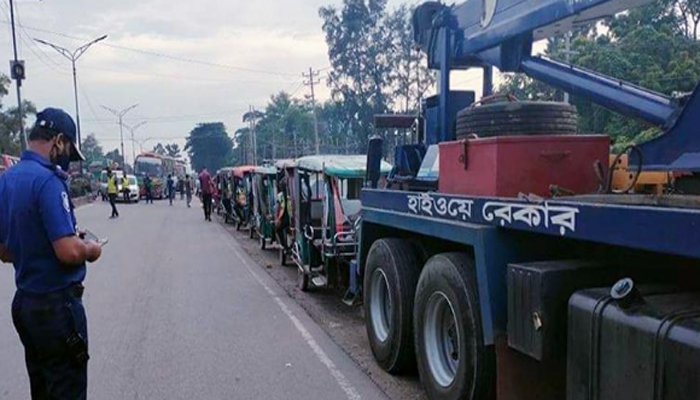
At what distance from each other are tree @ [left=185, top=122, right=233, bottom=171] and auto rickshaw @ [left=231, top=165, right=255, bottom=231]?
355 feet

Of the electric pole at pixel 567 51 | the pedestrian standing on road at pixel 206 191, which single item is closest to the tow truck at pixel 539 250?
the electric pole at pixel 567 51

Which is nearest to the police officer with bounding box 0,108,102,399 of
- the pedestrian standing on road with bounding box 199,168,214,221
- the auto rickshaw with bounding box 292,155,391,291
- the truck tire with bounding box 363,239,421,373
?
the truck tire with bounding box 363,239,421,373

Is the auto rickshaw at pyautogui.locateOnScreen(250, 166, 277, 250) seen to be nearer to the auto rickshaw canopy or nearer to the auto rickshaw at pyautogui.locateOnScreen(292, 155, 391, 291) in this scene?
the auto rickshaw at pyautogui.locateOnScreen(292, 155, 391, 291)

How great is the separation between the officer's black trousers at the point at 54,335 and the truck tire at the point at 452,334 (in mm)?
2272

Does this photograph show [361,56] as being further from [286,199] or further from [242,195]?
[286,199]

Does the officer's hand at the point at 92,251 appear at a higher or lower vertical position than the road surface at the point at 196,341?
higher

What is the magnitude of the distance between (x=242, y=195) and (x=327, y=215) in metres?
11.3

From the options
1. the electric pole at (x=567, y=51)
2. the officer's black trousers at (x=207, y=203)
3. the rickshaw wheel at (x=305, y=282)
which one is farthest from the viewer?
the officer's black trousers at (x=207, y=203)

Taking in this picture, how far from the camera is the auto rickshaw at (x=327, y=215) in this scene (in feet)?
27.2

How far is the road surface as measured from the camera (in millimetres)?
5328

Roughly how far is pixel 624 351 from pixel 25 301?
2925mm

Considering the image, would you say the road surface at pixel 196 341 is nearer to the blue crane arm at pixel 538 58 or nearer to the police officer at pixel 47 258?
the police officer at pixel 47 258

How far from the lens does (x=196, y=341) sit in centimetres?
678

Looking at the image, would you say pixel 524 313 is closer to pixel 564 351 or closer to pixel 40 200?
pixel 564 351
